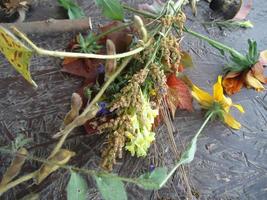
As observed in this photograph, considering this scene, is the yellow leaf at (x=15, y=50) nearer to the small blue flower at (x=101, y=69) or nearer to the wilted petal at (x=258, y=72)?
the small blue flower at (x=101, y=69)

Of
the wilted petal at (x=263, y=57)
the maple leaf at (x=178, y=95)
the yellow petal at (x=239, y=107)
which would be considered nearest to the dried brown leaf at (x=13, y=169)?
the maple leaf at (x=178, y=95)

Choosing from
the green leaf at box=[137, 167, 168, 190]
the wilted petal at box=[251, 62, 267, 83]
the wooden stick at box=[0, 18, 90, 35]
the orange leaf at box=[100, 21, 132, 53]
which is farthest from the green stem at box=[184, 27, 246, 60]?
the green leaf at box=[137, 167, 168, 190]

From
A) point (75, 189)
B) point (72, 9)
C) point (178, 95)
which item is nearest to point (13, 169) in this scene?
point (75, 189)

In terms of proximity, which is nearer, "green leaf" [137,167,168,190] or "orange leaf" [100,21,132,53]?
"green leaf" [137,167,168,190]

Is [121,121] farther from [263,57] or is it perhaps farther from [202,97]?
[263,57]

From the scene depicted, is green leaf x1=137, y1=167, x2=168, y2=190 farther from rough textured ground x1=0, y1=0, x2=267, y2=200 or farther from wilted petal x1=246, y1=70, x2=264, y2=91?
wilted petal x1=246, y1=70, x2=264, y2=91

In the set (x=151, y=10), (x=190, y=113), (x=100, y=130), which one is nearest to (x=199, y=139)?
(x=190, y=113)

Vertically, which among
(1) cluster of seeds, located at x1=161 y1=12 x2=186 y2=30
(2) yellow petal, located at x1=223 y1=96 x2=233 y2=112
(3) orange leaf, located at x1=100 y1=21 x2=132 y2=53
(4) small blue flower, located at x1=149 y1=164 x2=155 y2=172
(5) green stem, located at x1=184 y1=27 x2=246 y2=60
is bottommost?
(4) small blue flower, located at x1=149 y1=164 x2=155 y2=172

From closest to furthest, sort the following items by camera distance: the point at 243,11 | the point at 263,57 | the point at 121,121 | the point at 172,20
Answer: the point at 121,121
the point at 172,20
the point at 263,57
the point at 243,11
